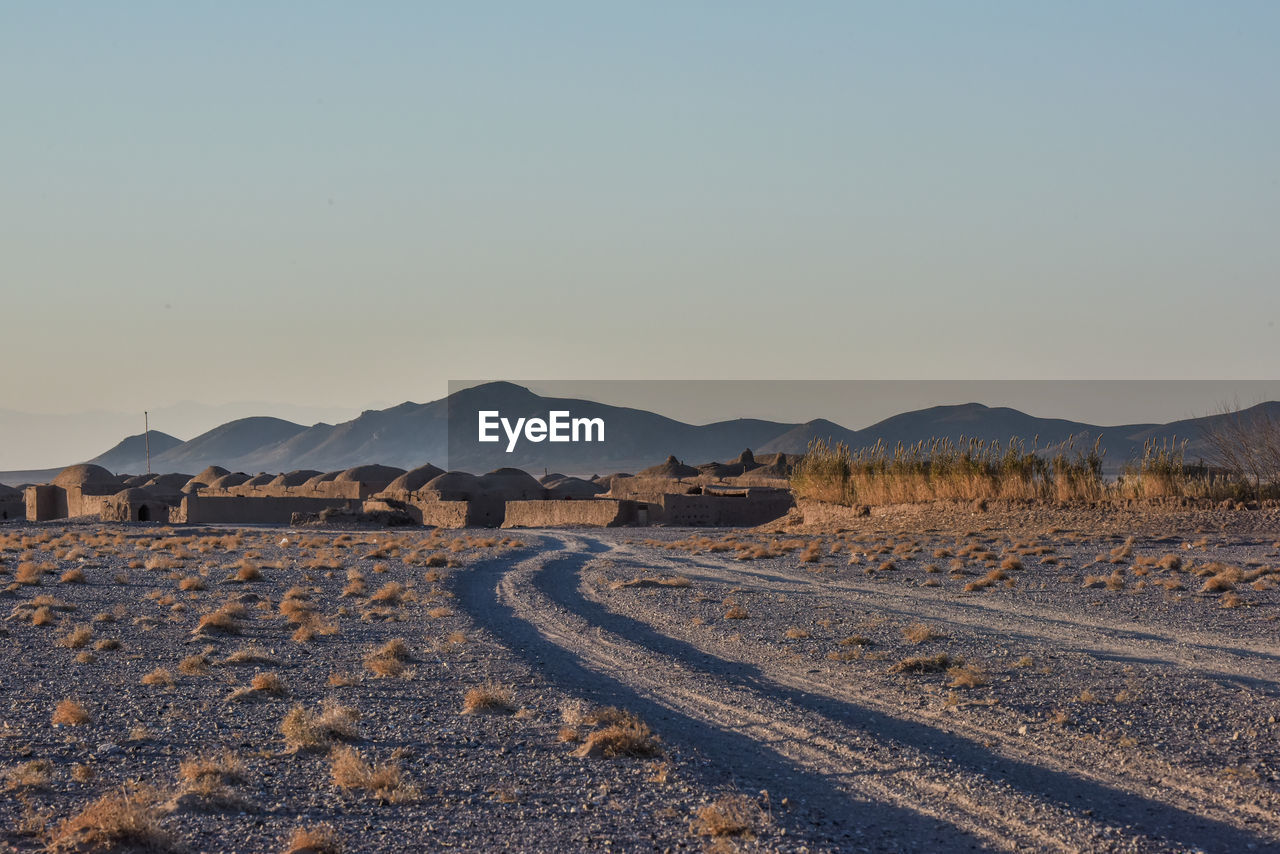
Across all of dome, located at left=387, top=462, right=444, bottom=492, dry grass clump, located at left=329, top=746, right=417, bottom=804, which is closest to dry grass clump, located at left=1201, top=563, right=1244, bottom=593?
dry grass clump, located at left=329, top=746, right=417, bottom=804

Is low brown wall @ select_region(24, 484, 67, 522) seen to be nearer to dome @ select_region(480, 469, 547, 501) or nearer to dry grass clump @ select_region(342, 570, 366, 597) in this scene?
dome @ select_region(480, 469, 547, 501)

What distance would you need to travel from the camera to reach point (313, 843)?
5211 mm

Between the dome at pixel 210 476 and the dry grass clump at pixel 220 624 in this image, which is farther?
the dome at pixel 210 476

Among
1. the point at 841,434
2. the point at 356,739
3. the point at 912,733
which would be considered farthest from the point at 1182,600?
the point at 841,434

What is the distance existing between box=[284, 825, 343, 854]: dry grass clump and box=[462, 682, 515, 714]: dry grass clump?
9.88 feet

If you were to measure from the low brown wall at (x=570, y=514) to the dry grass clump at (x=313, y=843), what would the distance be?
3918cm

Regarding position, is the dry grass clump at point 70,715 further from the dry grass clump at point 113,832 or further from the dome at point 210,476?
the dome at point 210,476

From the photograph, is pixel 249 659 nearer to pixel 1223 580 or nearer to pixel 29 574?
pixel 29 574

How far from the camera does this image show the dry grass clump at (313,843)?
518 centimetres

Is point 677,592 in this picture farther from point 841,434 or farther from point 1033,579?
point 841,434

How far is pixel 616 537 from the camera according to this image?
3572 cm

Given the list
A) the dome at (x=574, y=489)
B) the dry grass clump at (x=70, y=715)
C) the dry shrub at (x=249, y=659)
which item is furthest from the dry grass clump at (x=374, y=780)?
the dome at (x=574, y=489)

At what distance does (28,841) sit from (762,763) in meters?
3.71

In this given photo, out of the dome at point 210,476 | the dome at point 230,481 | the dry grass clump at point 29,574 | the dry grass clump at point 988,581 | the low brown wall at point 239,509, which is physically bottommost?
the dry grass clump at point 988,581
